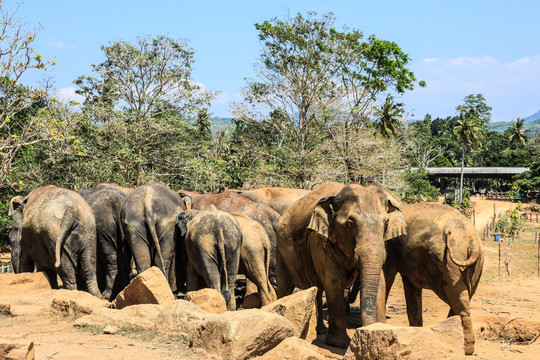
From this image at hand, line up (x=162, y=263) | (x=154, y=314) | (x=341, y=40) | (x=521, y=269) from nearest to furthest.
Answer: (x=154, y=314) < (x=162, y=263) < (x=521, y=269) < (x=341, y=40)

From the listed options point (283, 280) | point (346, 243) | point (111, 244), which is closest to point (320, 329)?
point (283, 280)

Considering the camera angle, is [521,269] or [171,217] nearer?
[171,217]

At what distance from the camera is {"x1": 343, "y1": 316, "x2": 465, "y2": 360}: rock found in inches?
220

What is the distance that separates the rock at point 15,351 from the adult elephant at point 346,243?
13.3ft

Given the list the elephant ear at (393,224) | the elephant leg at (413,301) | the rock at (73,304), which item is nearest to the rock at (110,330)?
the rock at (73,304)

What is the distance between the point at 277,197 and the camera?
16125 mm

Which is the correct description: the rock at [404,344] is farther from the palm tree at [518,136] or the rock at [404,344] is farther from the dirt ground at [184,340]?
the palm tree at [518,136]

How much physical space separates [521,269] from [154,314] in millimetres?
18335

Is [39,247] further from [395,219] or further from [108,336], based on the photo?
[395,219]

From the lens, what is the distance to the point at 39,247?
1020cm

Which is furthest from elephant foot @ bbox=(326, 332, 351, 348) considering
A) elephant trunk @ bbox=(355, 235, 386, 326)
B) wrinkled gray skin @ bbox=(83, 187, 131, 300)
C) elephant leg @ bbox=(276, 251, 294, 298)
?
wrinkled gray skin @ bbox=(83, 187, 131, 300)

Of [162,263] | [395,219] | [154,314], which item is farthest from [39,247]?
[395,219]

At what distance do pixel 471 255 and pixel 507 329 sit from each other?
411 cm

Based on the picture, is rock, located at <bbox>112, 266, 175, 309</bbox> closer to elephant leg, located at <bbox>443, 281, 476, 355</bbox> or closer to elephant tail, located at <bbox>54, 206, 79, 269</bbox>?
elephant tail, located at <bbox>54, 206, 79, 269</bbox>
